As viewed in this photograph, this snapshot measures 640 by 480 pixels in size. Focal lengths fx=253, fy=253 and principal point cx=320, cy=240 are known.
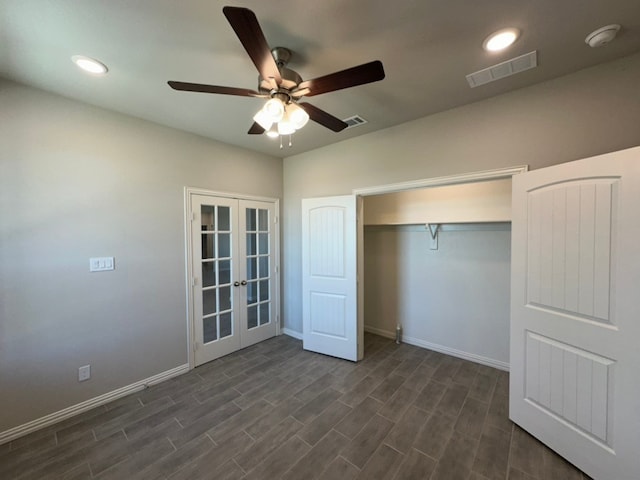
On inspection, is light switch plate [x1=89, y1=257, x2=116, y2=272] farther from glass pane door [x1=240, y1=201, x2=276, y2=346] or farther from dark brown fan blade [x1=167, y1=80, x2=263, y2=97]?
dark brown fan blade [x1=167, y1=80, x2=263, y2=97]

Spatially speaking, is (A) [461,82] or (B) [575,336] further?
(A) [461,82]

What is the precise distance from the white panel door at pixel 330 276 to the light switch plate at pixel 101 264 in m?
2.13

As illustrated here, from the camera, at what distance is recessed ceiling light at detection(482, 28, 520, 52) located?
1.56m

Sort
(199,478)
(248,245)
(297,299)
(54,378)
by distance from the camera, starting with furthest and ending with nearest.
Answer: (297,299)
(248,245)
(54,378)
(199,478)

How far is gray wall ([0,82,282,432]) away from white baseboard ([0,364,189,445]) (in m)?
0.05

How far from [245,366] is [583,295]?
329cm

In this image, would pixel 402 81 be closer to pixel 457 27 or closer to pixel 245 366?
pixel 457 27

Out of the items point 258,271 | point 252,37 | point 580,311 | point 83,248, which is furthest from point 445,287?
point 83,248

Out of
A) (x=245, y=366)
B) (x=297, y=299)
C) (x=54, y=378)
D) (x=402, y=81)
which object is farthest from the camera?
(x=297, y=299)

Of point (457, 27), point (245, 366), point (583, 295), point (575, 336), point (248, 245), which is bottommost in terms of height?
point (245, 366)

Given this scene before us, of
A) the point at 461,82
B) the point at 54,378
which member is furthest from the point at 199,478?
the point at 461,82

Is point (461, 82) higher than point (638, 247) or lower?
higher

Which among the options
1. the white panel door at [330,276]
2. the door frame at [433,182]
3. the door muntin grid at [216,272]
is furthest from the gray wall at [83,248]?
the door frame at [433,182]

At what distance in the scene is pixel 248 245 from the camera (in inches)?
147
